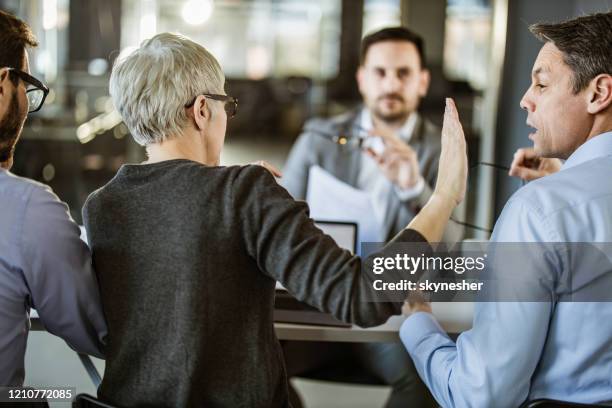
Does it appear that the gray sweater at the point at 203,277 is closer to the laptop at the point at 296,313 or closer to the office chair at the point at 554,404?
the office chair at the point at 554,404

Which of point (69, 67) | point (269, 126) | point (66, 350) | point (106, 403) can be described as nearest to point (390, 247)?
point (106, 403)

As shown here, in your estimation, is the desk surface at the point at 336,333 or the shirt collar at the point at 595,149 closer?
the shirt collar at the point at 595,149

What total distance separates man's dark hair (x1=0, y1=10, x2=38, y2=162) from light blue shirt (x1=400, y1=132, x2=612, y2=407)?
35.7 inches

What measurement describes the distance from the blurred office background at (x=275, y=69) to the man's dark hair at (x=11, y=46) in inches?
38.7

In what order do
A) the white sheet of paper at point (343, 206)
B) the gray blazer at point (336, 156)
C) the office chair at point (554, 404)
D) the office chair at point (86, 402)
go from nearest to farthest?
the office chair at point (554, 404)
the office chair at point (86, 402)
the white sheet of paper at point (343, 206)
the gray blazer at point (336, 156)

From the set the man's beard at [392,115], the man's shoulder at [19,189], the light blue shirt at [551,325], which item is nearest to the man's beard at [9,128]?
the man's shoulder at [19,189]

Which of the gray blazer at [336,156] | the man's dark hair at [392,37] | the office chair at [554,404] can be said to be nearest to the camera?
the office chair at [554,404]

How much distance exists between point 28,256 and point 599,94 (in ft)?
3.34

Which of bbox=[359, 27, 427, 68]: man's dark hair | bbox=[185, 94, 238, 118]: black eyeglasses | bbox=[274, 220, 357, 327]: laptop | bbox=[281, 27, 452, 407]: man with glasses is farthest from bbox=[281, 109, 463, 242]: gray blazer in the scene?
bbox=[185, 94, 238, 118]: black eyeglasses

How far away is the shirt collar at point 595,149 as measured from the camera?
1.24m

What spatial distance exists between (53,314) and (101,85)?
544 cm

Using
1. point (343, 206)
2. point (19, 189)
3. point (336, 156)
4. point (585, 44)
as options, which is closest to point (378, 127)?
point (336, 156)

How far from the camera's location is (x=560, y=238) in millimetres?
1159

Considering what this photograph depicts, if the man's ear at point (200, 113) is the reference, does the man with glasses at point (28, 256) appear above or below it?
below
